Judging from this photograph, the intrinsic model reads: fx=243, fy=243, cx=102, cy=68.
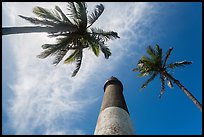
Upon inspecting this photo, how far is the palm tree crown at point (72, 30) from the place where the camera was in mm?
13062

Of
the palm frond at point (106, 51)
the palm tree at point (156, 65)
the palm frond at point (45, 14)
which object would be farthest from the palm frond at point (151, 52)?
the palm frond at point (45, 14)

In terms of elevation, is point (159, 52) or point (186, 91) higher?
point (159, 52)

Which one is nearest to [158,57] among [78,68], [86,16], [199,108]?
[199,108]

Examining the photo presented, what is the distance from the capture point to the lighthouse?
952 centimetres

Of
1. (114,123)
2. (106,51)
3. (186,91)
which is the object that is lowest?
(114,123)

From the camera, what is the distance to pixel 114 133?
361 inches

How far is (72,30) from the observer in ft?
42.3

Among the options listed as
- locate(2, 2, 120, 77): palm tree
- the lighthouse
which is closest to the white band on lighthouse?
the lighthouse

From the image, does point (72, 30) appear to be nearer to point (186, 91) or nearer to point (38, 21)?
point (38, 21)

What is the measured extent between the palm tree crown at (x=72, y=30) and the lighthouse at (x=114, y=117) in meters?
3.38

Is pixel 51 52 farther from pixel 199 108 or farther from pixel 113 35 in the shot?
pixel 199 108

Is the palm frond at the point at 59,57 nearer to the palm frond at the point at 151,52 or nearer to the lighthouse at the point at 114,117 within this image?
the lighthouse at the point at 114,117

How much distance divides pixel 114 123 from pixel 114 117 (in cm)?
53

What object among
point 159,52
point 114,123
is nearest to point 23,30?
point 114,123
